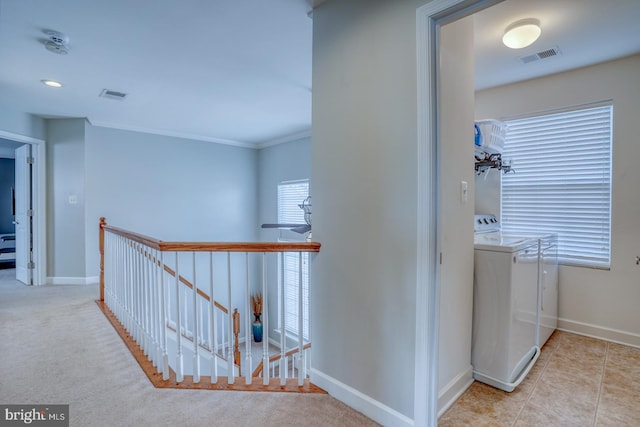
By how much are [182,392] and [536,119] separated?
3.73m

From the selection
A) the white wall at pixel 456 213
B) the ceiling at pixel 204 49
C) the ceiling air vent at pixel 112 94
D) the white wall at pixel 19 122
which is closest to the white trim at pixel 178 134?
the ceiling at pixel 204 49

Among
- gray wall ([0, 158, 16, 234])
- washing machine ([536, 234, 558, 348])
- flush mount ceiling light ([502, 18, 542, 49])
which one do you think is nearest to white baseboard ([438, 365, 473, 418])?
washing machine ([536, 234, 558, 348])

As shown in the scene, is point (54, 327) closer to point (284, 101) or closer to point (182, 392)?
point (182, 392)

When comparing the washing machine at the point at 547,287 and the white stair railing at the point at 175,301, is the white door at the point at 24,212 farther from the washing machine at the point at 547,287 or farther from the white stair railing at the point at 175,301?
the washing machine at the point at 547,287

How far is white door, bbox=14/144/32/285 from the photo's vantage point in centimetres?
441

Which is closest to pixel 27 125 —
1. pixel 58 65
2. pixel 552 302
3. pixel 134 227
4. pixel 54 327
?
pixel 134 227

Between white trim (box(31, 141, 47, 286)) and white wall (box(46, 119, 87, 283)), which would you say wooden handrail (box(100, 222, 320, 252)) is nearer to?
white wall (box(46, 119, 87, 283))

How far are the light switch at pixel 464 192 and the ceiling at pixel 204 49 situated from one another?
1.06 metres

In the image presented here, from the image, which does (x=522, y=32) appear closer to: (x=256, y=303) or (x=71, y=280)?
(x=256, y=303)

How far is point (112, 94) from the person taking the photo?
135 inches

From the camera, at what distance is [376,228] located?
Answer: 1680 mm

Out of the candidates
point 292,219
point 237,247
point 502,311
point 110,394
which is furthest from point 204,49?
point 292,219

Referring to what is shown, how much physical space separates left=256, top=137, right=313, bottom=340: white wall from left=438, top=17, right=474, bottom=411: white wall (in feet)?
11.3

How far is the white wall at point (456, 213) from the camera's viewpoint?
1771 millimetres
